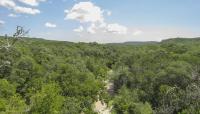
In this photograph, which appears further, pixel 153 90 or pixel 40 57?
pixel 40 57

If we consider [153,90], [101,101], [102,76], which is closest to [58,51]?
[102,76]

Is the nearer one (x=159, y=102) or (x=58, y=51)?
(x=159, y=102)

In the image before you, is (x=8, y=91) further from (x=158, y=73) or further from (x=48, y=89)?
(x=158, y=73)

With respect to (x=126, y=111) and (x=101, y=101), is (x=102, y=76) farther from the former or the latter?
(x=126, y=111)

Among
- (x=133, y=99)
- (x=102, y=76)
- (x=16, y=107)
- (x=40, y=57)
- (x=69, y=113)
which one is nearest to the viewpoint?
(x=16, y=107)

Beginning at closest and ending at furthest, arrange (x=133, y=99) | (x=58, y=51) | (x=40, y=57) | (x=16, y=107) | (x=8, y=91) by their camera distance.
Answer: (x=16, y=107), (x=8, y=91), (x=133, y=99), (x=40, y=57), (x=58, y=51)

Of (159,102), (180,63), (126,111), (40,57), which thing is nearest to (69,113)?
(126,111)

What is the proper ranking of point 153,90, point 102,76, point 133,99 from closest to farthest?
1. point 133,99
2. point 153,90
3. point 102,76

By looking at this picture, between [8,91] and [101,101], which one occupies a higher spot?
[8,91]

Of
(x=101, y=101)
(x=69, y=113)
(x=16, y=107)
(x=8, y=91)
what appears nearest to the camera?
(x=16, y=107)
